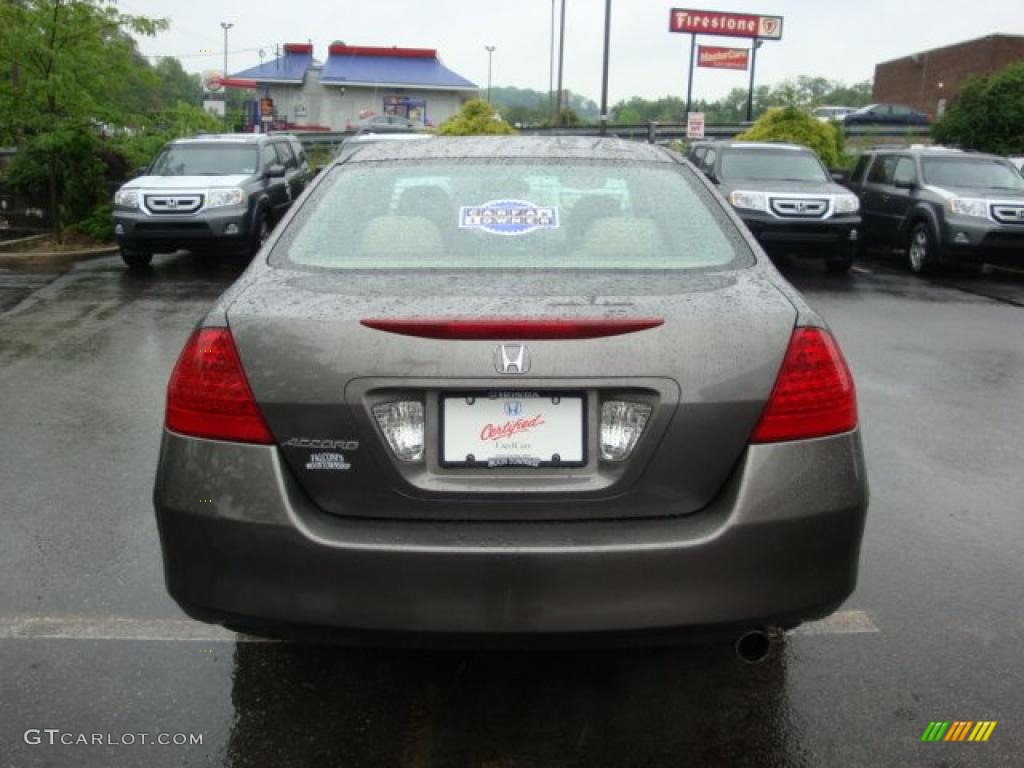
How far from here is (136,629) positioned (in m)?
3.44

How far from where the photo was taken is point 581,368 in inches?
97.1

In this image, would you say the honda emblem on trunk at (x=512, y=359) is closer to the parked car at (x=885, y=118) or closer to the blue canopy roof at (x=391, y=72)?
the parked car at (x=885, y=118)

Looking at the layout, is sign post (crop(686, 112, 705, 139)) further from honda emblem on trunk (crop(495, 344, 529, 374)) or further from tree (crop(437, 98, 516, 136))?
honda emblem on trunk (crop(495, 344, 529, 374))

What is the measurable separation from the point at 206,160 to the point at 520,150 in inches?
459

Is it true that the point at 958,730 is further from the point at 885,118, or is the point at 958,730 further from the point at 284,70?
the point at 284,70

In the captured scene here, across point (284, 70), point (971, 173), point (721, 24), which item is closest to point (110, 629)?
point (971, 173)

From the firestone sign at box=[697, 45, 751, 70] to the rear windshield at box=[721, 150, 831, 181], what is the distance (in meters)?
40.9

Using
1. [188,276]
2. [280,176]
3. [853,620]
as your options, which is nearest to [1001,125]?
[280,176]

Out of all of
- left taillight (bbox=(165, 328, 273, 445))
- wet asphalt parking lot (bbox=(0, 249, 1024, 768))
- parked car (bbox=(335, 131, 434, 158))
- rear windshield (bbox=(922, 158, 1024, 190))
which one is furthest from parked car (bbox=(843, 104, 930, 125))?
left taillight (bbox=(165, 328, 273, 445))

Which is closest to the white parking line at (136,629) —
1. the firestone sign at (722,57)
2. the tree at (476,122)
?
the tree at (476,122)

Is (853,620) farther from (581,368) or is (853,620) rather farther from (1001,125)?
(1001,125)

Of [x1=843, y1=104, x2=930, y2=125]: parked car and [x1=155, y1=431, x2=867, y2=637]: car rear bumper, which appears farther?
[x1=843, y1=104, x2=930, y2=125]: parked car

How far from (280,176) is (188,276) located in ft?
6.49

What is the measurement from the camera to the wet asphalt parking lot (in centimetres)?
282
